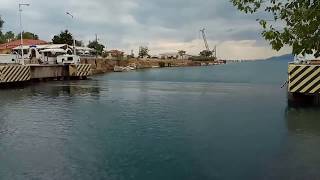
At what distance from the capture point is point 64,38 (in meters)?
134

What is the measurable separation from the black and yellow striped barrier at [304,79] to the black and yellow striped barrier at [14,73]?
44.5m

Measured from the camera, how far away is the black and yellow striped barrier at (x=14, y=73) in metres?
62.1

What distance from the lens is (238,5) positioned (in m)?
8.88

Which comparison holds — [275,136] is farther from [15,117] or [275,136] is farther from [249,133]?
[15,117]

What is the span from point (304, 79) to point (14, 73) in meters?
47.1

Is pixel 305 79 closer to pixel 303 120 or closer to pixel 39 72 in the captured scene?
pixel 303 120

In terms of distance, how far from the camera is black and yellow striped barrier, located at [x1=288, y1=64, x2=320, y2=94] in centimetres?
3192

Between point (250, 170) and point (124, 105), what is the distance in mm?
23496

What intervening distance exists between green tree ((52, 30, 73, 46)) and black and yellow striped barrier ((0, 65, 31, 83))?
2567 inches

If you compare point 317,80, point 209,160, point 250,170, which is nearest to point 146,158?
point 209,160

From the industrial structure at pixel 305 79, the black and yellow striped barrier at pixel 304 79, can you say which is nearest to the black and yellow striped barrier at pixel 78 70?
the industrial structure at pixel 305 79

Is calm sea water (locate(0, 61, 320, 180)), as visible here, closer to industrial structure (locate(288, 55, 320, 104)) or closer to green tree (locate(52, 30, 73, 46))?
industrial structure (locate(288, 55, 320, 104))

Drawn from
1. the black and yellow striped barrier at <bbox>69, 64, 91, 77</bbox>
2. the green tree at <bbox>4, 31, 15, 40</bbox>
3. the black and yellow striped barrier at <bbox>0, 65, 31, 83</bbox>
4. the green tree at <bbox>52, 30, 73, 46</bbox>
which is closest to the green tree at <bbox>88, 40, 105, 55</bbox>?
the green tree at <bbox>4, 31, 15, 40</bbox>

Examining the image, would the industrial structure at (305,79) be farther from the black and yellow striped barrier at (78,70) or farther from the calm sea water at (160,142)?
the black and yellow striped barrier at (78,70)
